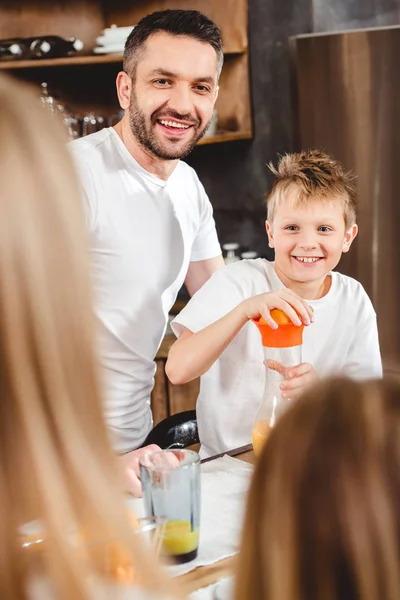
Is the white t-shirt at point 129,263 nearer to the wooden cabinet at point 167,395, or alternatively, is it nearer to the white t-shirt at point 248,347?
the white t-shirt at point 248,347

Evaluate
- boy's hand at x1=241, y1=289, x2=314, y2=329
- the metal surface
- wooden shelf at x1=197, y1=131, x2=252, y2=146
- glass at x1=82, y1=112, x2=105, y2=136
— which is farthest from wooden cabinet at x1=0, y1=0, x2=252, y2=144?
boy's hand at x1=241, y1=289, x2=314, y2=329

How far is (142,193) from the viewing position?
2365 millimetres

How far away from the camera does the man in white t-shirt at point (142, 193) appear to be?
2295mm

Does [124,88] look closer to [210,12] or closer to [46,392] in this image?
[210,12]

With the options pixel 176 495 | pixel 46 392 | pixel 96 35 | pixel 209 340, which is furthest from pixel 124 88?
pixel 46 392

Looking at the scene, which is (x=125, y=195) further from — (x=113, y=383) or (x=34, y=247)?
(x=34, y=247)

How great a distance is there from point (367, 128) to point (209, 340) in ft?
5.92

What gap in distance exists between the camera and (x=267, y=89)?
386 cm

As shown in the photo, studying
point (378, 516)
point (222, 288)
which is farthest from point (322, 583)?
point (222, 288)

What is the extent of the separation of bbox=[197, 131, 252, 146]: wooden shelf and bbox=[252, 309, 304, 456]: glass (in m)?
2.20

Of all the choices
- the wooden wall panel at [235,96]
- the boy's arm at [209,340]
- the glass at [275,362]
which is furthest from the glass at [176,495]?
the wooden wall panel at [235,96]

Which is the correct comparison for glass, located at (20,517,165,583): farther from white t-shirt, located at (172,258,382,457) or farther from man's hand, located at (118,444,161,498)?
white t-shirt, located at (172,258,382,457)

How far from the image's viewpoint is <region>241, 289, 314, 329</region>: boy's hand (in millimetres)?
1538

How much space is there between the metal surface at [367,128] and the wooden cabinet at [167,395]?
2.55 ft
